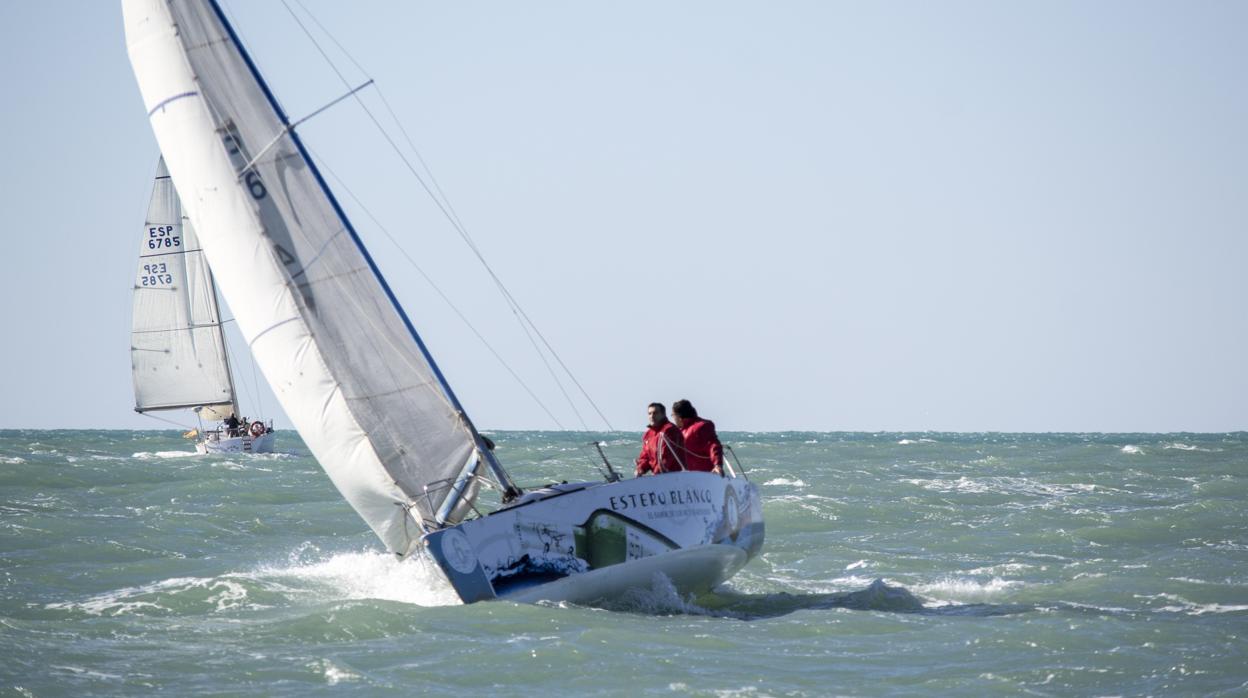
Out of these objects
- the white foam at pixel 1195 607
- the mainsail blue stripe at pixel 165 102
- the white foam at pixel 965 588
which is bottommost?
the white foam at pixel 1195 607

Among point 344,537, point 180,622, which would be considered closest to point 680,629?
point 180,622

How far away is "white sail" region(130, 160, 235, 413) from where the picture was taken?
35.0 metres

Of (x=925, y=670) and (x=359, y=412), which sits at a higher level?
(x=359, y=412)

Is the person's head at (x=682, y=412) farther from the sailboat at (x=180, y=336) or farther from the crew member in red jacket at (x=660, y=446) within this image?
the sailboat at (x=180, y=336)

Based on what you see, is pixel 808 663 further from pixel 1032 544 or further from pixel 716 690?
pixel 1032 544

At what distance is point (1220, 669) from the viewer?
29.6 ft

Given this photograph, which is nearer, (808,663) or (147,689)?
(147,689)

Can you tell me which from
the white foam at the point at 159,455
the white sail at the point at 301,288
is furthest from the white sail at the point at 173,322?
the white sail at the point at 301,288

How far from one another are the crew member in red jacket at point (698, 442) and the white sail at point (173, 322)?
2458 centimetres

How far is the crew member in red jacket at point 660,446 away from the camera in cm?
1158

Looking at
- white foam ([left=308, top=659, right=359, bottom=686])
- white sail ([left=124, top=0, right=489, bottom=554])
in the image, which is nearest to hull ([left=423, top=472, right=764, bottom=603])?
white sail ([left=124, top=0, right=489, bottom=554])

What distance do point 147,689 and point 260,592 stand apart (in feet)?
11.9

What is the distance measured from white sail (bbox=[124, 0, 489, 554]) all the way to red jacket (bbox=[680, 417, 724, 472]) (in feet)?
5.76

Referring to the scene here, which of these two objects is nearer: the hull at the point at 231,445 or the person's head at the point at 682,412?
the person's head at the point at 682,412
